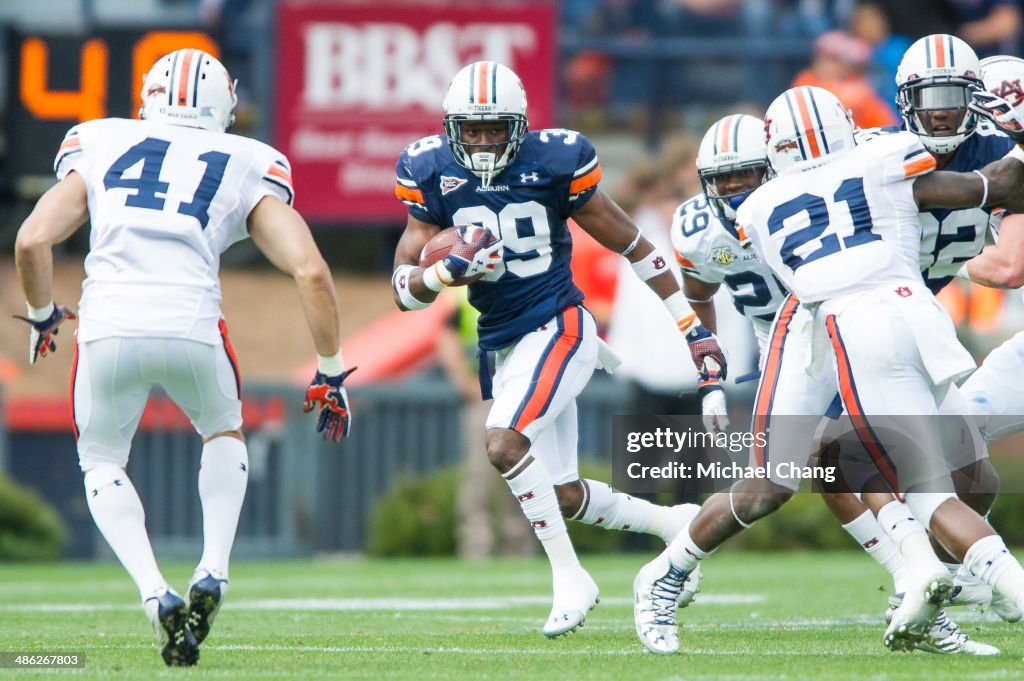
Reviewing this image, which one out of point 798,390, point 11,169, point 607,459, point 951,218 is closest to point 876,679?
point 798,390

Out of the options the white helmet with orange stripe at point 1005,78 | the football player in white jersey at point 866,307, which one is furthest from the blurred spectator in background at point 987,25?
the football player in white jersey at point 866,307

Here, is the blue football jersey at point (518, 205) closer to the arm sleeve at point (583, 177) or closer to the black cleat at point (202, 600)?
the arm sleeve at point (583, 177)

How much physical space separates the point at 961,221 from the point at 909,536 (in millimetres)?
1451

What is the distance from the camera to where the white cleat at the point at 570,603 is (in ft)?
17.6

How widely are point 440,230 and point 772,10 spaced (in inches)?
377

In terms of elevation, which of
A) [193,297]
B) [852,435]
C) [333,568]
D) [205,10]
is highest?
[205,10]

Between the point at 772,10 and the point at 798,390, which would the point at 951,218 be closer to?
the point at 798,390

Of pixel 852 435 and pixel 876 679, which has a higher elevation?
pixel 852 435

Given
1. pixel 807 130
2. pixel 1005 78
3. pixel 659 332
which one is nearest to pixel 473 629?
pixel 807 130

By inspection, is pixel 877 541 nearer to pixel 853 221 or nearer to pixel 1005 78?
pixel 853 221

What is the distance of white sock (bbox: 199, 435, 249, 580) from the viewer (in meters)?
4.63

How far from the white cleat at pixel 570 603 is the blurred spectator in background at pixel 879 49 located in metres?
8.42

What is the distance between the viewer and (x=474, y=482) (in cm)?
1043

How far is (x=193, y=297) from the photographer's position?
458cm
